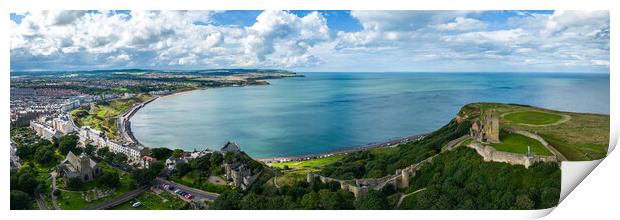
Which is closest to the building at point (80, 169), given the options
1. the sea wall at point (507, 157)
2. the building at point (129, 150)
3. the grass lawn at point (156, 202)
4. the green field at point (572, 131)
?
the building at point (129, 150)

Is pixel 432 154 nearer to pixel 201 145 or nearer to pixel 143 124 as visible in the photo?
pixel 201 145

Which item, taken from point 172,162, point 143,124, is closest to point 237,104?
point 143,124

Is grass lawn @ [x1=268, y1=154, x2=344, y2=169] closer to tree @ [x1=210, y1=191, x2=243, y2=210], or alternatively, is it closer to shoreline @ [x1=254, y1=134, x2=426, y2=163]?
shoreline @ [x1=254, y1=134, x2=426, y2=163]

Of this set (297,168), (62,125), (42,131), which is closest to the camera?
(42,131)

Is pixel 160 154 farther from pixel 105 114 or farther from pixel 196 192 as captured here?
pixel 105 114

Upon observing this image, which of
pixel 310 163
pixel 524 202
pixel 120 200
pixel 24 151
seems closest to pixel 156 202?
pixel 120 200

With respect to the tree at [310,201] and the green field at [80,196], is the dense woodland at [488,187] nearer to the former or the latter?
the tree at [310,201]
